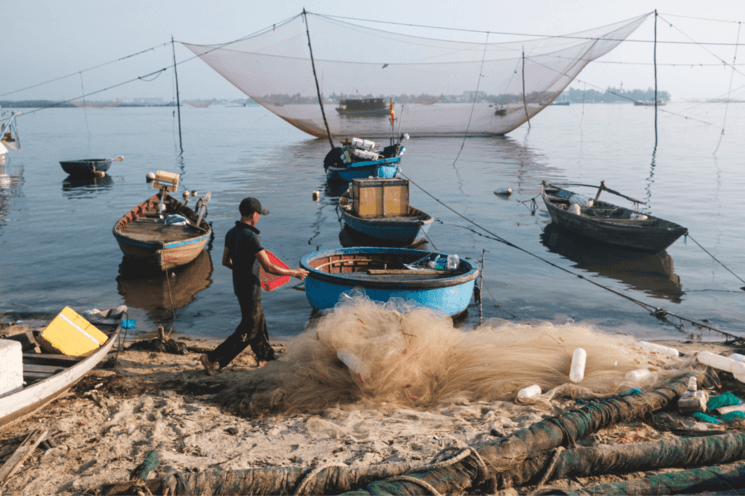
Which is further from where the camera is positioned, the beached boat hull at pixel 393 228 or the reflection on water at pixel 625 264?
Result: the beached boat hull at pixel 393 228

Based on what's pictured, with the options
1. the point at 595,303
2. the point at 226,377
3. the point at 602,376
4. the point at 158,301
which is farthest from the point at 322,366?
the point at 595,303

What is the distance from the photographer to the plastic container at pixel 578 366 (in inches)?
216

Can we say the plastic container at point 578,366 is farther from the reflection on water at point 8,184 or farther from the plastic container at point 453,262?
the reflection on water at point 8,184

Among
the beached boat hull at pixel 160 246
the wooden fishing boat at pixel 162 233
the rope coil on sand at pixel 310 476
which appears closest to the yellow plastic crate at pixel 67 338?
the rope coil on sand at pixel 310 476

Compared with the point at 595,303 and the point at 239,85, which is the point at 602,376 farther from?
the point at 239,85

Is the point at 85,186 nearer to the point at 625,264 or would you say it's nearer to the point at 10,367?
the point at 625,264

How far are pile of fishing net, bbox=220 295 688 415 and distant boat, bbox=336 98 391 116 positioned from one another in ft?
188

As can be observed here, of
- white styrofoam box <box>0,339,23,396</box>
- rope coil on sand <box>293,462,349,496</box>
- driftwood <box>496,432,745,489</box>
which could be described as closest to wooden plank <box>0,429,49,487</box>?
white styrofoam box <box>0,339,23,396</box>

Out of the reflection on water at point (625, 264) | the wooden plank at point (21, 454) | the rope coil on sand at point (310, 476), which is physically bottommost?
the reflection on water at point (625, 264)

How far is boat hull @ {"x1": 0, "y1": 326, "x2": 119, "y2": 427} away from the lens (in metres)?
4.54

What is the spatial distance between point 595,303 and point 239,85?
95.2 feet

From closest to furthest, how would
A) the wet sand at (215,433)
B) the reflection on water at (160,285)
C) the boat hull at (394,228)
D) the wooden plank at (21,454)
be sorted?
the wooden plank at (21,454), the wet sand at (215,433), the reflection on water at (160,285), the boat hull at (394,228)

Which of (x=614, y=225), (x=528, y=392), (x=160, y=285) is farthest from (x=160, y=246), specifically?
(x=614, y=225)

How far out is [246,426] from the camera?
194 inches
